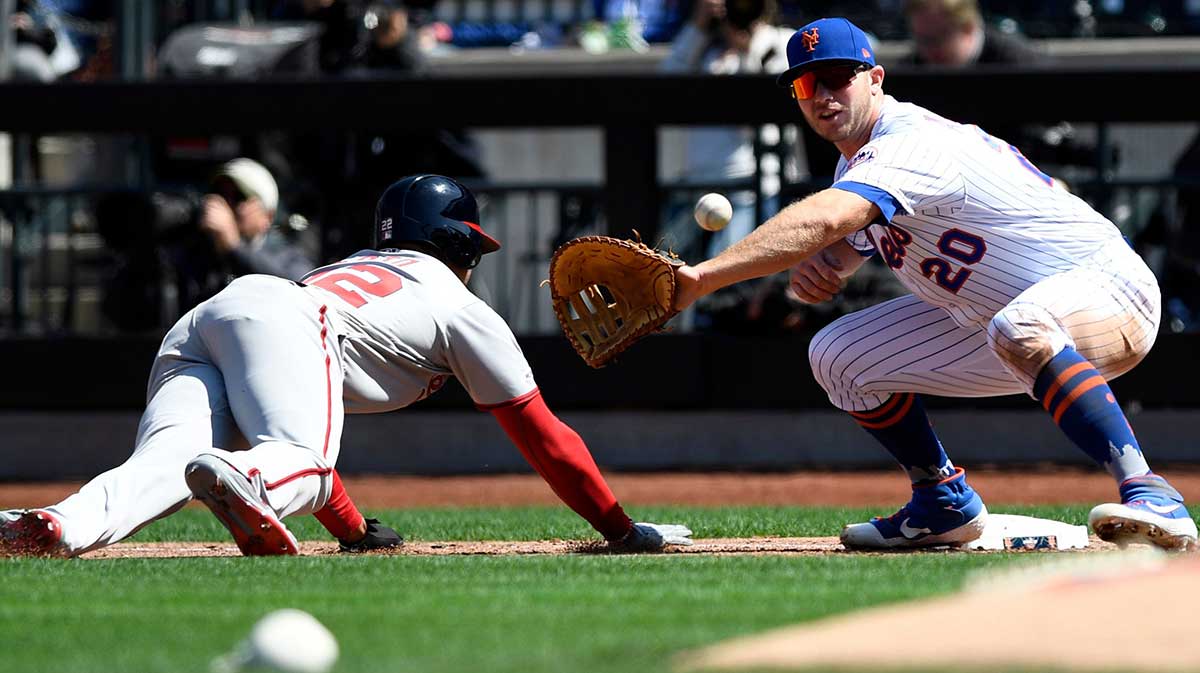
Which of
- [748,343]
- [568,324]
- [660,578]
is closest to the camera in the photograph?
[660,578]

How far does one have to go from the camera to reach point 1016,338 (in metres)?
5.17

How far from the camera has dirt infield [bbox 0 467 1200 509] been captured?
899 cm

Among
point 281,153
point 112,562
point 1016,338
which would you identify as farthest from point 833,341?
point 281,153

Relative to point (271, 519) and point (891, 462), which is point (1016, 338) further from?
point (891, 462)

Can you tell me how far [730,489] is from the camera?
9.59 m

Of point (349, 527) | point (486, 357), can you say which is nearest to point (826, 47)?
point (486, 357)

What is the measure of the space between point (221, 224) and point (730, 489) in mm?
3097

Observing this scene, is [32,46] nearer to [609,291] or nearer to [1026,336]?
[609,291]

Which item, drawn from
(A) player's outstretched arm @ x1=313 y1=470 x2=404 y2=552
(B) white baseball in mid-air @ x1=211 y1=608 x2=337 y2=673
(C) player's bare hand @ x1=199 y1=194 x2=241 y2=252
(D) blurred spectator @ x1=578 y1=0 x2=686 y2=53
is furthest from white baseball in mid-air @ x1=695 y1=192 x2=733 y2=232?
(D) blurred spectator @ x1=578 y1=0 x2=686 y2=53

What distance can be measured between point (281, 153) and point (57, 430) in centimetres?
218

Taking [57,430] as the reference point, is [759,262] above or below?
above

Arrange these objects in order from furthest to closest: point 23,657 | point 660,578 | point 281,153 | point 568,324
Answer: point 281,153, point 568,324, point 660,578, point 23,657

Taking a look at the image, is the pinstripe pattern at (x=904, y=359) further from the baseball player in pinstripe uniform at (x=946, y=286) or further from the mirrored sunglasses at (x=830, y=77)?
the mirrored sunglasses at (x=830, y=77)

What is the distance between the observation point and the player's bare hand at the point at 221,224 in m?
8.80
